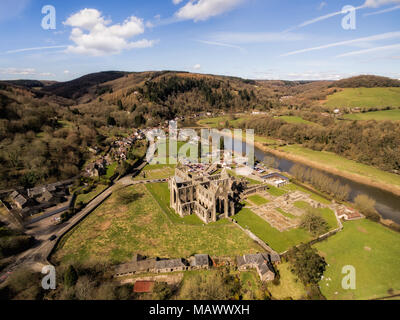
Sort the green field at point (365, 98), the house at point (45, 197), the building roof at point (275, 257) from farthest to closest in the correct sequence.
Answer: the green field at point (365, 98)
the house at point (45, 197)
the building roof at point (275, 257)

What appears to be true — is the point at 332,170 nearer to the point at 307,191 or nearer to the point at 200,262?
the point at 307,191

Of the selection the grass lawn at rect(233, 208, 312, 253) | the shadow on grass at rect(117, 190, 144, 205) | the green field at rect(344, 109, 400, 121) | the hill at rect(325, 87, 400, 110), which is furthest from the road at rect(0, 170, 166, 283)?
the hill at rect(325, 87, 400, 110)

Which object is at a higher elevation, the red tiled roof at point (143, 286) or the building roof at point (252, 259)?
the building roof at point (252, 259)

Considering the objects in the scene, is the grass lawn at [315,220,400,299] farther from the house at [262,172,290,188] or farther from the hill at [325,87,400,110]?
the hill at [325,87,400,110]

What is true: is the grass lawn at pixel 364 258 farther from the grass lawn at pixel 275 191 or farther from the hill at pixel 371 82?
the hill at pixel 371 82

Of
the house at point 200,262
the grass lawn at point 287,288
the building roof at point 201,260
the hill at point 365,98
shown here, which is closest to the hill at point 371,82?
the hill at point 365,98

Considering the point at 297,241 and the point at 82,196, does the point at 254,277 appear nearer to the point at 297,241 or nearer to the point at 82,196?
the point at 297,241
